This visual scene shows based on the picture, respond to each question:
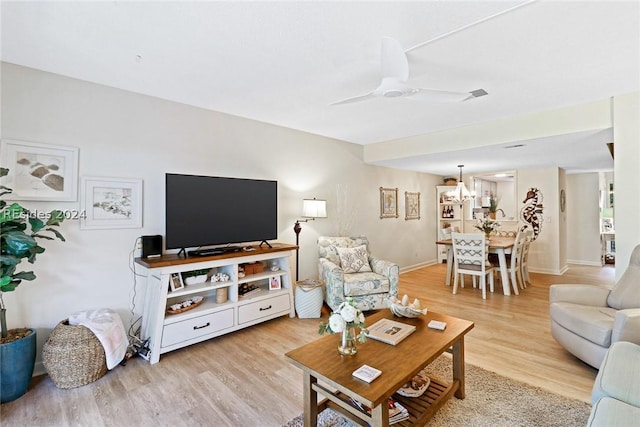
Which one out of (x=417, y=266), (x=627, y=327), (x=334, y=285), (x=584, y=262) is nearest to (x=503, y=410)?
(x=627, y=327)

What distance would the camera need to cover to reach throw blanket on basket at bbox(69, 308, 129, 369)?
2.34m

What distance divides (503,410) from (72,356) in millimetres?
3041

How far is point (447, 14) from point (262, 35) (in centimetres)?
112

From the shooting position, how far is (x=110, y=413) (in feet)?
6.43

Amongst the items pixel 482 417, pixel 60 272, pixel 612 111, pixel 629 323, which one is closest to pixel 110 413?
pixel 60 272

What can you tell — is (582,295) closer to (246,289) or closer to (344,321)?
(344,321)

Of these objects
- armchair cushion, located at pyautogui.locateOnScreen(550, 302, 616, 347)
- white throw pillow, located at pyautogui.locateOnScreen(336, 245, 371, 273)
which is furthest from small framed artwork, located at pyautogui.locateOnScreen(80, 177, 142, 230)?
armchair cushion, located at pyautogui.locateOnScreen(550, 302, 616, 347)

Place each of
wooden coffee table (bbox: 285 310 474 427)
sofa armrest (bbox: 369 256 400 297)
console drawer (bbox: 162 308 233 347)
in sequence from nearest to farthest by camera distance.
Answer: wooden coffee table (bbox: 285 310 474 427)
console drawer (bbox: 162 308 233 347)
sofa armrest (bbox: 369 256 400 297)

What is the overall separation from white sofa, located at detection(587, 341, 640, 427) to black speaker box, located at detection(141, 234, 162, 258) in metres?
3.17

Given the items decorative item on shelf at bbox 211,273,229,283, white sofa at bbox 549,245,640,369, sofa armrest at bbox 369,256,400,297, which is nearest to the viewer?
white sofa at bbox 549,245,640,369

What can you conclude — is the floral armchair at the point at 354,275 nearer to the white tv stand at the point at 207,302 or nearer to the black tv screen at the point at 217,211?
the white tv stand at the point at 207,302

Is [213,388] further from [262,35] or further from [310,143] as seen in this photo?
[310,143]

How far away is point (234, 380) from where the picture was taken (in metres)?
2.31

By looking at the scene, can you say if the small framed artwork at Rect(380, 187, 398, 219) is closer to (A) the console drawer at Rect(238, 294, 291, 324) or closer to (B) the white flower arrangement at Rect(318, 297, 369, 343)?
(A) the console drawer at Rect(238, 294, 291, 324)
